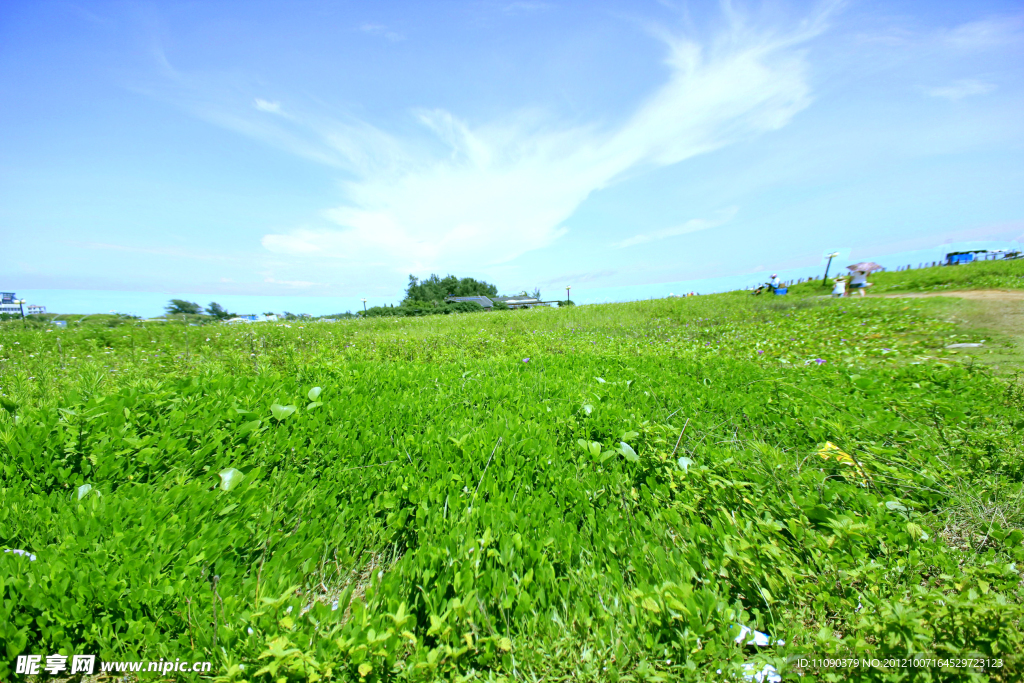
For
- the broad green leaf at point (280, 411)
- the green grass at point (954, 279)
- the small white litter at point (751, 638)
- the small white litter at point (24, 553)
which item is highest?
the green grass at point (954, 279)

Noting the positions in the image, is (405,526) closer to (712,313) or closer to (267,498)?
(267,498)

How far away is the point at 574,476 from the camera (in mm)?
2357

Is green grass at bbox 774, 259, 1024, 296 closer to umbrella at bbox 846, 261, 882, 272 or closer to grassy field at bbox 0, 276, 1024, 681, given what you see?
umbrella at bbox 846, 261, 882, 272

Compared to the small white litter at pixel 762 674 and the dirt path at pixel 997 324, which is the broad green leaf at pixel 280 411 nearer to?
the small white litter at pixel 762 674

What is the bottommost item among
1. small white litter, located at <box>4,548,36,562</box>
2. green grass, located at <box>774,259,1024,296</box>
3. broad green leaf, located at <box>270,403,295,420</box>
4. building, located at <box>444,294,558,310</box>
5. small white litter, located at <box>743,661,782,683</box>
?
small white litter, located at <box>743,661,782,683</box>

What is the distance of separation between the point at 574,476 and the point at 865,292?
20.2 metres

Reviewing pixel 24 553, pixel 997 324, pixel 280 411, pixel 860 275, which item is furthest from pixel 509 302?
pixel 24 553

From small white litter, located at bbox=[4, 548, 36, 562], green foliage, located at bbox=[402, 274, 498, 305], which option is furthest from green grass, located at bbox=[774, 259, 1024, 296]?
green foliage, located at bbox=[402, 274, 498, 305]

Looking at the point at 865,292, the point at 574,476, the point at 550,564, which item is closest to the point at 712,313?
the point at 865,292

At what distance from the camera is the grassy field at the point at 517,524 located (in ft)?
4.04

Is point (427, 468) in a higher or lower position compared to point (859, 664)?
higher

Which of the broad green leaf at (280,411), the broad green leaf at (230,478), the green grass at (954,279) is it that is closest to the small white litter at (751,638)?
the broad green leaf at (230,478)

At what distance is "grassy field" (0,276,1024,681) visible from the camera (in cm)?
123

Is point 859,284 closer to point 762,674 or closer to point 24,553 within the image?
point 762,674
